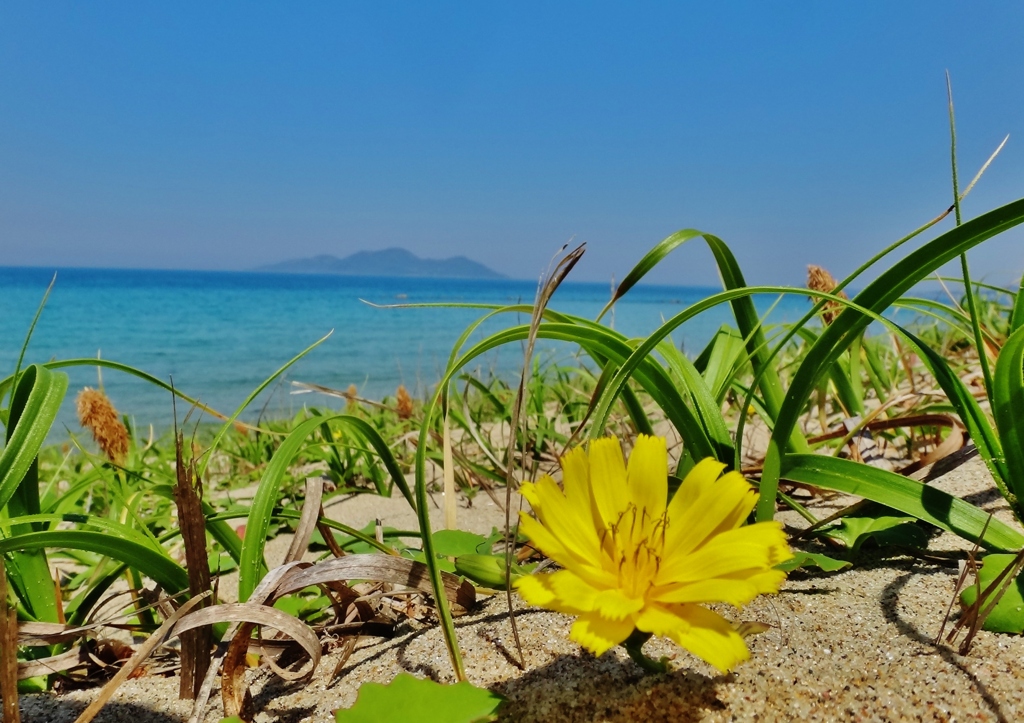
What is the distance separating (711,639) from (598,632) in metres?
0.10

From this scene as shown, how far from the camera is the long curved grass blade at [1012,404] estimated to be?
1.03 meters

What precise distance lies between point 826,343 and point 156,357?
59.3ft

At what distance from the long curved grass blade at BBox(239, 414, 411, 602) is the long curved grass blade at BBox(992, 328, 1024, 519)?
0.99 metres

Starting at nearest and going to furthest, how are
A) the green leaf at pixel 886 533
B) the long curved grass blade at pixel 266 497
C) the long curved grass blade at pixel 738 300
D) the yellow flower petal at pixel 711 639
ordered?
the yellow flower petal at pixel 711 639
the long curved grass blade at pixel 266 497
the green leaf at pixel 886 533
the long curved grass blade at pixel 738 300

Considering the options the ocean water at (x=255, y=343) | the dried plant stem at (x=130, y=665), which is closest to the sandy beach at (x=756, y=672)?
the dried plant stem at (x=130, y=665)

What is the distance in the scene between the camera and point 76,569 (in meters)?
1.98

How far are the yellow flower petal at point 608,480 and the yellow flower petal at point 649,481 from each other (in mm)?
12

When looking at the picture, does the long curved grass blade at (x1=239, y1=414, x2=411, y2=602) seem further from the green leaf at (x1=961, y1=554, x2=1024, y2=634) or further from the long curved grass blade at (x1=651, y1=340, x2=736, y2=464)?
the green leaf at (x1=961, y1=554, x2=1024, y2=634)

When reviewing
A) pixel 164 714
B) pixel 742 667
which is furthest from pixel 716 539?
pixel 164 714

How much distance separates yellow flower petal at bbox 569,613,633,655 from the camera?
22.4 inches

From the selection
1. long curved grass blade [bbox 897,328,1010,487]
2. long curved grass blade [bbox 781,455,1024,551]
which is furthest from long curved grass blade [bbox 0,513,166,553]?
long curved grass blade [bbox 897,328,1010,487]

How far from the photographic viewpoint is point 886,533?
1125mm

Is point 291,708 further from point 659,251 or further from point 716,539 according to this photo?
point 659,251

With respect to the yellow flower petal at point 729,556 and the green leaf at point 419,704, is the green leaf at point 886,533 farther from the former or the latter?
the green leaf at point 419,704
